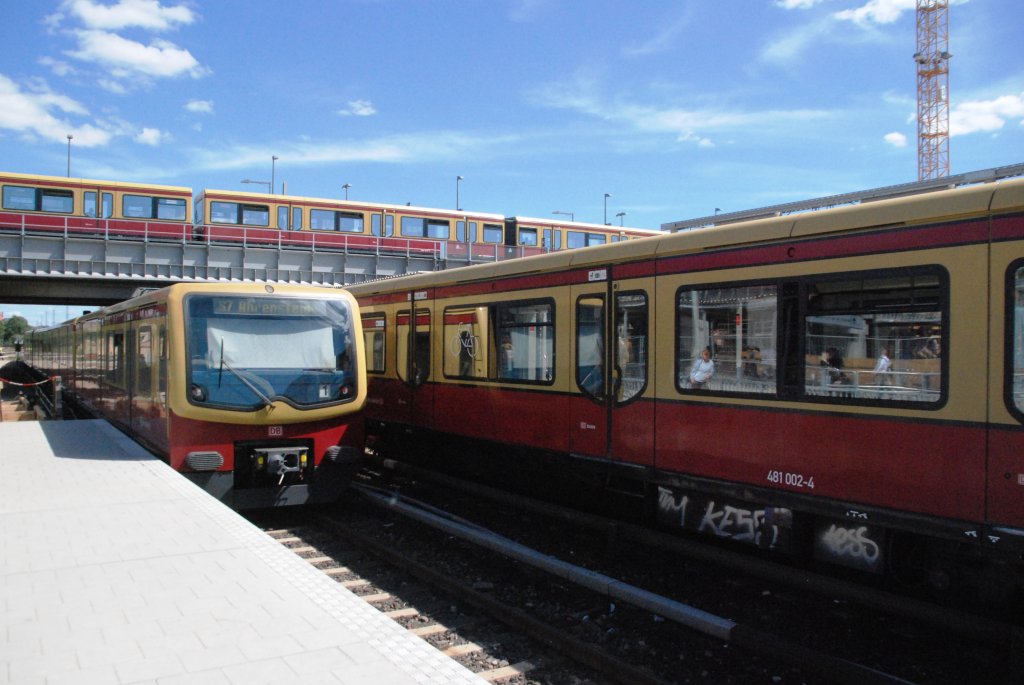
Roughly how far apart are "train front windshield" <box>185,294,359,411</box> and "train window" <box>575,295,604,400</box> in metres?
3.09

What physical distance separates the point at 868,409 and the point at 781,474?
3.03 ft

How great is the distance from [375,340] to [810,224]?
858 centimetres

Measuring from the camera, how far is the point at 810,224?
6.16 metres

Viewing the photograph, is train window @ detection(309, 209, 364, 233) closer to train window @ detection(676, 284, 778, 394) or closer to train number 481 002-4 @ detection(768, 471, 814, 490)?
train window @ detection(676, 284, 778, 394)

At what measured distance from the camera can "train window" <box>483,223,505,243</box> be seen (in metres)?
33.3

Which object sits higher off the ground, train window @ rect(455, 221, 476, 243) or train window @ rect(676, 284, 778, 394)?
train window @ rect(455, 221, 476, 243)

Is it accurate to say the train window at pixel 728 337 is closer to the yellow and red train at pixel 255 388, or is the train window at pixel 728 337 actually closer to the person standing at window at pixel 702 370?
the person standing at window at pixel 702 370

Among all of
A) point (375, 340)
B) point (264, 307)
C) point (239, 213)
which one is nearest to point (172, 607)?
point (264, 307)

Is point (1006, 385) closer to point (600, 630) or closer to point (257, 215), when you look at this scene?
point (600, 630)

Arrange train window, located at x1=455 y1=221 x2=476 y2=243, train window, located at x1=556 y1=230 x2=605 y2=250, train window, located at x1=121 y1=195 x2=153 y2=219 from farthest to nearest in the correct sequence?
train window, located at x1=556 y1=230 x2=605 y2=250
train window, located at x1=455 y1=221 x2=476 y2=243
train window, located at x1=121 y1=195 x2=153 y2=219

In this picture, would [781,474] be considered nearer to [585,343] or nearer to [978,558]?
[978,558]

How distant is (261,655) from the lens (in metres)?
4.09

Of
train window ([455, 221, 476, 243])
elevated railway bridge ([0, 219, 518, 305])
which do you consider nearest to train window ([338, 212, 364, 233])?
elevated railway bridge ([0, 219, 518, 305])

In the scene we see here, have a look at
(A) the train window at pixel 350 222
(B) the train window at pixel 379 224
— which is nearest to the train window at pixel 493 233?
(B) the train window at pixel 379 224
